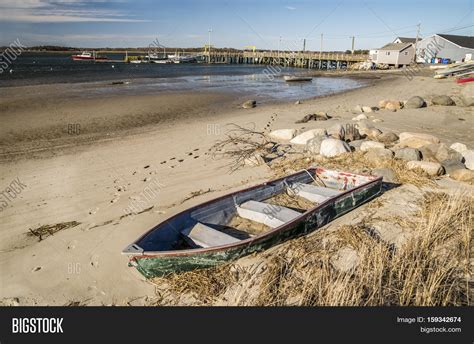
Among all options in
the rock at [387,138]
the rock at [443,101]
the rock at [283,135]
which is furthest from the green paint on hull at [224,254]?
the rock at [443,101]

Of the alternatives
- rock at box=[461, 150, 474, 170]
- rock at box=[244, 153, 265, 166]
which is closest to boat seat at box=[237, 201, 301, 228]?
rock at box=[244, 153, 265, 166]

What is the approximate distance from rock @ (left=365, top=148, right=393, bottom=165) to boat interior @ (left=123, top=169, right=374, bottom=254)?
6.54 feet

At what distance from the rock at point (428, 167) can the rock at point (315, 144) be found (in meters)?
2.63

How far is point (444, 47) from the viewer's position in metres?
59.0

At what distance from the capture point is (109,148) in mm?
11914

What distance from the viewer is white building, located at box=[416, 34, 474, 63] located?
56.8 metres

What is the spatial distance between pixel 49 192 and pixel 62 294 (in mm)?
4112

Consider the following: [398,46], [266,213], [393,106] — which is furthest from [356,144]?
[398,46]

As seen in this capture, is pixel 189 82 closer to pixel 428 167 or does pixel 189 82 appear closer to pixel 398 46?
pixel 428 167

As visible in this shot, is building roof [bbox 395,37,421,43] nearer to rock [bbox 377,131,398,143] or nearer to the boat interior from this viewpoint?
rock [bbox 377,131,398,143]

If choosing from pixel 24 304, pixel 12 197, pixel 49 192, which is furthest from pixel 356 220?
pixel 12 197

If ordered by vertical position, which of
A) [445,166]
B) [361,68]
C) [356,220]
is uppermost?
[361,68]

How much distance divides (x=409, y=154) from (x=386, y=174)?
4.17 ft
